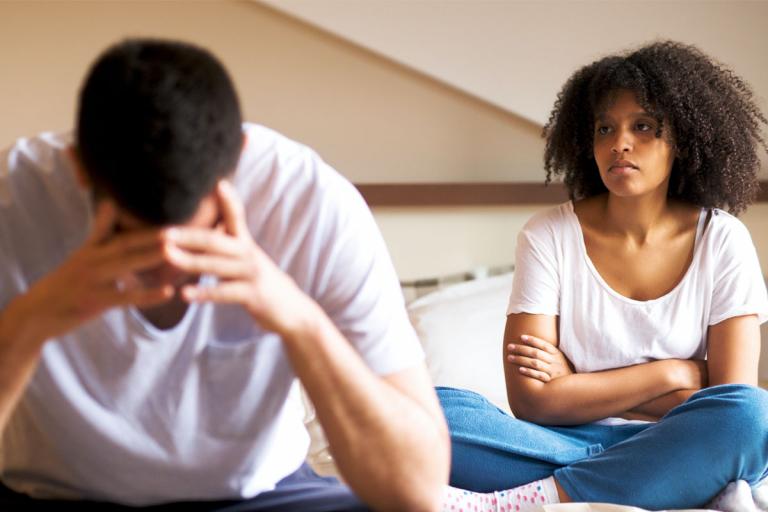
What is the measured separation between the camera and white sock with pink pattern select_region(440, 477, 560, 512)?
5.11 ft

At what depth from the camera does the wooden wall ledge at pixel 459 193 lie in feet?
8.09

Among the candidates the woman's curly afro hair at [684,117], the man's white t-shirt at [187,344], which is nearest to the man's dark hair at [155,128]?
the man's white t-shirt at [187,344]

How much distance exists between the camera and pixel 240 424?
3.40 ft

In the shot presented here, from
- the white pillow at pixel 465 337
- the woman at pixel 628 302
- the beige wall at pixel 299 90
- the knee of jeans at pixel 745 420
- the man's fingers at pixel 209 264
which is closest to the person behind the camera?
the man's fingers at pixel 209 264

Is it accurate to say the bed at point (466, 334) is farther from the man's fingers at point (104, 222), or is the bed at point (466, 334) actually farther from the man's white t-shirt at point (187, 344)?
the man's fingers at point (104, 222)

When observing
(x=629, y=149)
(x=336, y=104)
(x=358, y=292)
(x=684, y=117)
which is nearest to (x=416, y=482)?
(x=358, y=292)

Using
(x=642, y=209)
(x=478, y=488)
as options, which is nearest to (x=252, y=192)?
(x=478, y=488)

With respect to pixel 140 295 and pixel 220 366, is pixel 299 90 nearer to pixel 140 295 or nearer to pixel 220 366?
pixel 220 366

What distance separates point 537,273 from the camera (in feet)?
5.89

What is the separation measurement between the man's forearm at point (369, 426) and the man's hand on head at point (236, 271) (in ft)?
0.09

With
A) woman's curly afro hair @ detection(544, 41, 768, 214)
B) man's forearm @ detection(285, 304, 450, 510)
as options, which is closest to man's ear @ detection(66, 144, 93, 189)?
man's forearm @ detection(285, 304, 450, 510)

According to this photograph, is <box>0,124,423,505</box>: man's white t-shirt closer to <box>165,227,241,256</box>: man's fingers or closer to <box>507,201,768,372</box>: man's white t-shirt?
<box>165,227,241,256</box>: man's fingers

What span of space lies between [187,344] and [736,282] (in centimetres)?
113

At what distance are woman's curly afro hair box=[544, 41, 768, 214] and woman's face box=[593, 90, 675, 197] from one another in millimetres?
18
